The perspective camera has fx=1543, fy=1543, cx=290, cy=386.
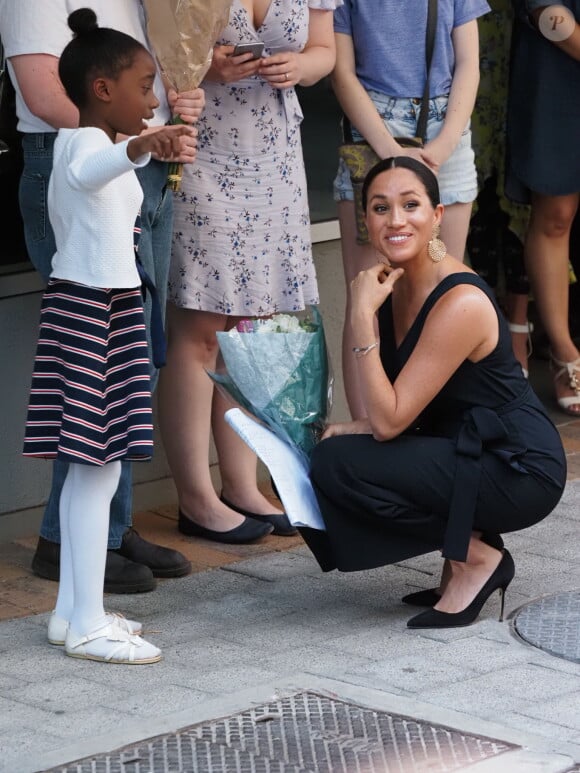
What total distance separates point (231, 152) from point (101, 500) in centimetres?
A: 135

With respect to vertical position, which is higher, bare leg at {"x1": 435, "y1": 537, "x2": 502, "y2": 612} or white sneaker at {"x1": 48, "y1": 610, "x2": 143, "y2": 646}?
bare leg at {"x1": 435, "y1": 537, "x2": 502, "y2": 612}

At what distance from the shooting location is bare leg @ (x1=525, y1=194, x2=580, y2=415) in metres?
6.28

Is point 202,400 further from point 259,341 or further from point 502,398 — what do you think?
point 502,398

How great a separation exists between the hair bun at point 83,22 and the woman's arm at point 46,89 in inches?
11.2

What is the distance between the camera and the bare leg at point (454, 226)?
5.32 m

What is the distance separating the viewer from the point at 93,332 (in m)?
3.87

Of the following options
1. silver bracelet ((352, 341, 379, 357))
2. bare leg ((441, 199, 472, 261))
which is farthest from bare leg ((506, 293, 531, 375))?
silver bracelet ((352, 341, 379, 357))

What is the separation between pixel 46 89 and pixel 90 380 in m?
0.86

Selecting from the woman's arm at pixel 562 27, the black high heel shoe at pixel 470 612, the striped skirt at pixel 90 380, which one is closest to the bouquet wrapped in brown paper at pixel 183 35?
the striped skirt at pixel 90 380

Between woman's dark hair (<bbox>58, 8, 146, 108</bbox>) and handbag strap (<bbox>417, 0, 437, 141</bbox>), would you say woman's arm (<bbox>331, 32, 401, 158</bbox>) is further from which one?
woman's dark hair (<bbox>58, 8, 146, 108</bbox>)

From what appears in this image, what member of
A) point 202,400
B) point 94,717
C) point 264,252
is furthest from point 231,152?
point 94,717

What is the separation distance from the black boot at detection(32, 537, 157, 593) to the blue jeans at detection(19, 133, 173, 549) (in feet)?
Result: 0.13

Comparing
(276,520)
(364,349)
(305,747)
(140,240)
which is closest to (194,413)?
(276,520)

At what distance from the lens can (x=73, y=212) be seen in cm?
380
